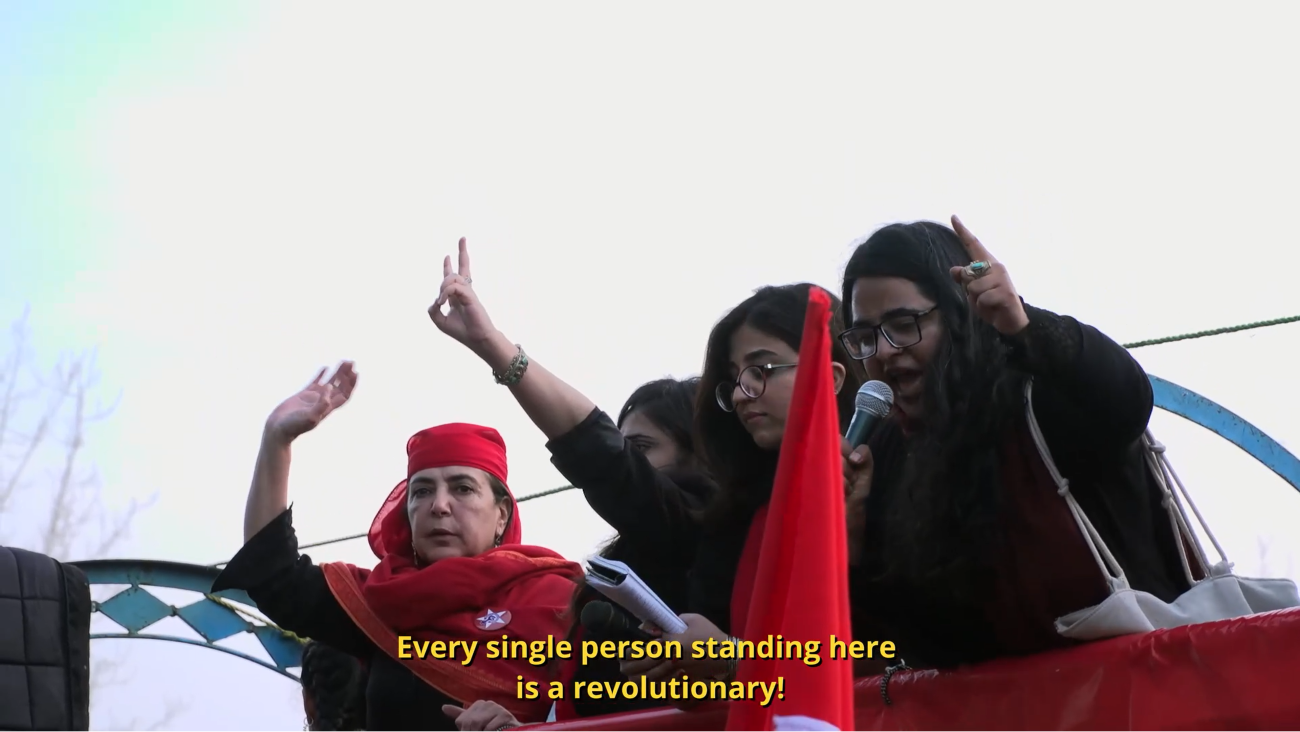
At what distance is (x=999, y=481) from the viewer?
1.92 meters

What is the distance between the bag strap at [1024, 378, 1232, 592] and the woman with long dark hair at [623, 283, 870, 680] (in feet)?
1.77

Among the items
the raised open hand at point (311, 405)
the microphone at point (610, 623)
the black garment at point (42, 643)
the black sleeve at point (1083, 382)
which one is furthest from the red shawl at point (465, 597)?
the black sleeve at point (1083, 382)

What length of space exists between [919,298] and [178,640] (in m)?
3.96

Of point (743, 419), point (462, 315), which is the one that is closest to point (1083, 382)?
point (743, 419)

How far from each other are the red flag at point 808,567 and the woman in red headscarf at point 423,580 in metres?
1.62

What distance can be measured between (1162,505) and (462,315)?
1.55m

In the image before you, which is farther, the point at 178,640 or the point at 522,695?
the point at 178,640

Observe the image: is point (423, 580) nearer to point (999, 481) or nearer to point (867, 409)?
point (867, 409)

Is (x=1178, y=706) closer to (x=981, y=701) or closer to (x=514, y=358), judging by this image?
(x=981, y=701)

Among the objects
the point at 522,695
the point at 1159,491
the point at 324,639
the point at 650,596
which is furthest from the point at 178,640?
the point at 1159,491

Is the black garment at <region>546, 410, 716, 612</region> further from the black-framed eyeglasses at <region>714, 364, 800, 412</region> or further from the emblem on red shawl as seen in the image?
the emblem on red shawl

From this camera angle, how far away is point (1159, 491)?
1.92m

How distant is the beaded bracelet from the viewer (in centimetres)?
278

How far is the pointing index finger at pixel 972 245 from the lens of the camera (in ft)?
6.30
